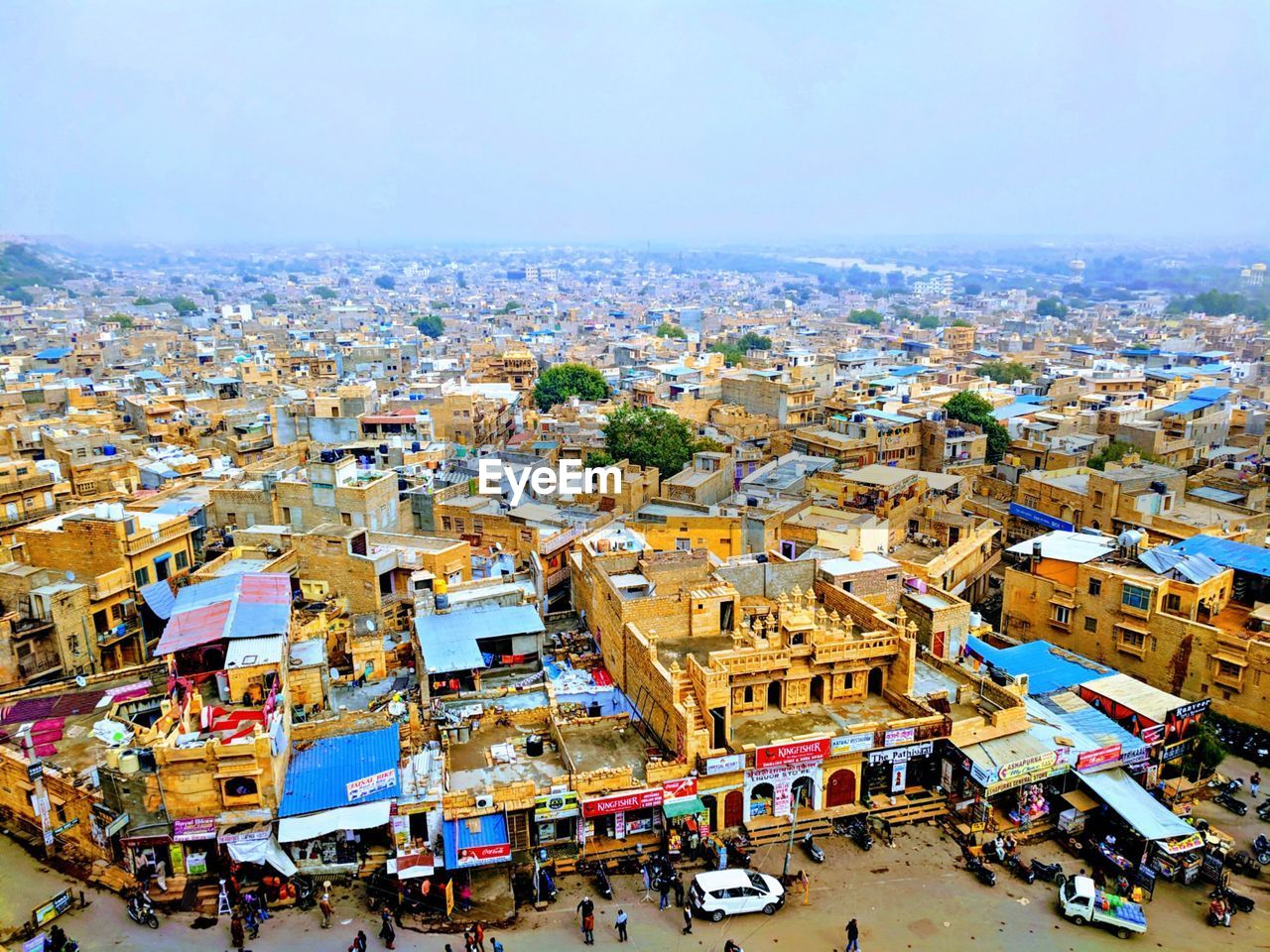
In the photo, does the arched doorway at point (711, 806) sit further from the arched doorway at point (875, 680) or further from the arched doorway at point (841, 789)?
the arched doorway at point (875, 680)

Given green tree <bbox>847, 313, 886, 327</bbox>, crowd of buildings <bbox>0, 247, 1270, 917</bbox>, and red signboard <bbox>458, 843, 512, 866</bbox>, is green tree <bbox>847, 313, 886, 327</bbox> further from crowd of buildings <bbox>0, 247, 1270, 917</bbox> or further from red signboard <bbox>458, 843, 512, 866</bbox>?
red signboard <bbox>458, 843, 512, 866</bbox>

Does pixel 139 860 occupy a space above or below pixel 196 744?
below

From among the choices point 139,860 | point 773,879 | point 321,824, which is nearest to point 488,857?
point 321,824

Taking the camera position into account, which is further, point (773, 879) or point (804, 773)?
point (804, 773)

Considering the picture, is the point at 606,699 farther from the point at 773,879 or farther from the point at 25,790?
the point at 25,790

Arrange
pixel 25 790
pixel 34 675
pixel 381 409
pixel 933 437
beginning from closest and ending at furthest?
pixel 25 790
pixel 34 675
pixel 933 437
pixel 381 409

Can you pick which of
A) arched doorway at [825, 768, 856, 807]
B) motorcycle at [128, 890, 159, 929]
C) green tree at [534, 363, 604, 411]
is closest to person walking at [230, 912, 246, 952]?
motorcycle at [128, 890, 159, 929]
